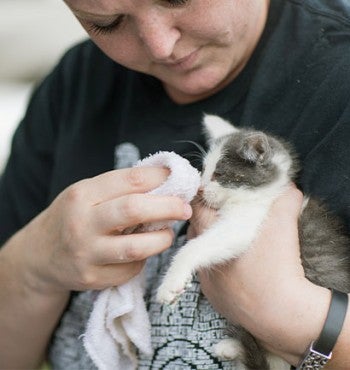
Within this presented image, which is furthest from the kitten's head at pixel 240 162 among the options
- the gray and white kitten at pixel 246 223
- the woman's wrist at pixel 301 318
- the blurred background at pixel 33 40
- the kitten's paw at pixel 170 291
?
the blurred background at pixel 33 40

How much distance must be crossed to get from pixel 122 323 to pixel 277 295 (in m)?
0.38

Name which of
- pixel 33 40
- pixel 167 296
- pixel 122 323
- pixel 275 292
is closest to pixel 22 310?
pixel 122 323

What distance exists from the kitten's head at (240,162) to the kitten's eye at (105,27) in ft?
0.96

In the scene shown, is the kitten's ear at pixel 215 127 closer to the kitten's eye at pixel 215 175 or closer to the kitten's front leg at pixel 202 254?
the kitten's eye at pixel 215 175

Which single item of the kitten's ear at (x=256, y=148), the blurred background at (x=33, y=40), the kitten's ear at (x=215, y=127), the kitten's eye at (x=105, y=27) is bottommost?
the blurred background at (x=33, y=40)

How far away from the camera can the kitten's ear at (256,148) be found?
4.91 feet

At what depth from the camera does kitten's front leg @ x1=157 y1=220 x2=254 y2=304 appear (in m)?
1.39

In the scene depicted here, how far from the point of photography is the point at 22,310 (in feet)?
5.36

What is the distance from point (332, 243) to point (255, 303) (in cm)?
26

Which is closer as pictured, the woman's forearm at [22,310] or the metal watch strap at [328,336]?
the metal watch strap at [328,336]

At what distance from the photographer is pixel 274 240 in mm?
1343

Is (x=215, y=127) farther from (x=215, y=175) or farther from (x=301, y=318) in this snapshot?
(x=301, y=318)

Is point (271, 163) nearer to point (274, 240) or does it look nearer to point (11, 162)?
point (274, 240)

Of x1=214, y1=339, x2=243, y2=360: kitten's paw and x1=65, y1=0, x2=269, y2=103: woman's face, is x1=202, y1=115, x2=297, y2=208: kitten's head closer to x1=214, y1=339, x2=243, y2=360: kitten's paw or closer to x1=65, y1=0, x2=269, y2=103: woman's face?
x1=65, y1=0, x2=269, y2=103: woman's face
